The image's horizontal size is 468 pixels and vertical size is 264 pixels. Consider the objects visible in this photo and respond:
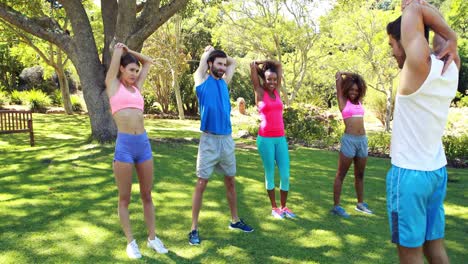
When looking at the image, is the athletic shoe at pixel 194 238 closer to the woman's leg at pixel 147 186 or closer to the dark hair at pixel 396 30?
the woman's leg at pixel 147 186

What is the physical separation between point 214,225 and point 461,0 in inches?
315

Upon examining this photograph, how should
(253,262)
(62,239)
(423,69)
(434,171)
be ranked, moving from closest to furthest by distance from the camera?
1. (423,69)
2. (434,171)
3. (253,262)
4. (62,239)

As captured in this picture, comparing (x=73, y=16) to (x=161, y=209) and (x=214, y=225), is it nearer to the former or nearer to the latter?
(x=161, y=209)

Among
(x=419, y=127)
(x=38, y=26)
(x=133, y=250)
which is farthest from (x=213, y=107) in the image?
(x=38, y=26)

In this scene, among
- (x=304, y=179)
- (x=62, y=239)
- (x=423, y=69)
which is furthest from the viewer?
(x=304, y=179)

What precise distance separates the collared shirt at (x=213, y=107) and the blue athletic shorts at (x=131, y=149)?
0.70 metres

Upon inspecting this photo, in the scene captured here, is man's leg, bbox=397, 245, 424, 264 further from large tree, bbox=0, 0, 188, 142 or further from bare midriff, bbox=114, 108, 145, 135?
large tree, bbox=0, 0, 188, 142

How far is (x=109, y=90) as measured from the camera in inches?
148

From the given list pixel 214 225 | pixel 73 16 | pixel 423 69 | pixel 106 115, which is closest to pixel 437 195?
pixel 423 69

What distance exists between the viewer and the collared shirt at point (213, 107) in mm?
4172

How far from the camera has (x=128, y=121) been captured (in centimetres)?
373

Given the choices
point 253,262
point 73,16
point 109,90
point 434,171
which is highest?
point 73,16

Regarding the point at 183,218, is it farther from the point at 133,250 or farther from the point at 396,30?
the point at 396,30

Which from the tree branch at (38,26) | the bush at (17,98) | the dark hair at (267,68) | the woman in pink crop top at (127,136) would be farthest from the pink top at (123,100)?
the bush at (17,98)
